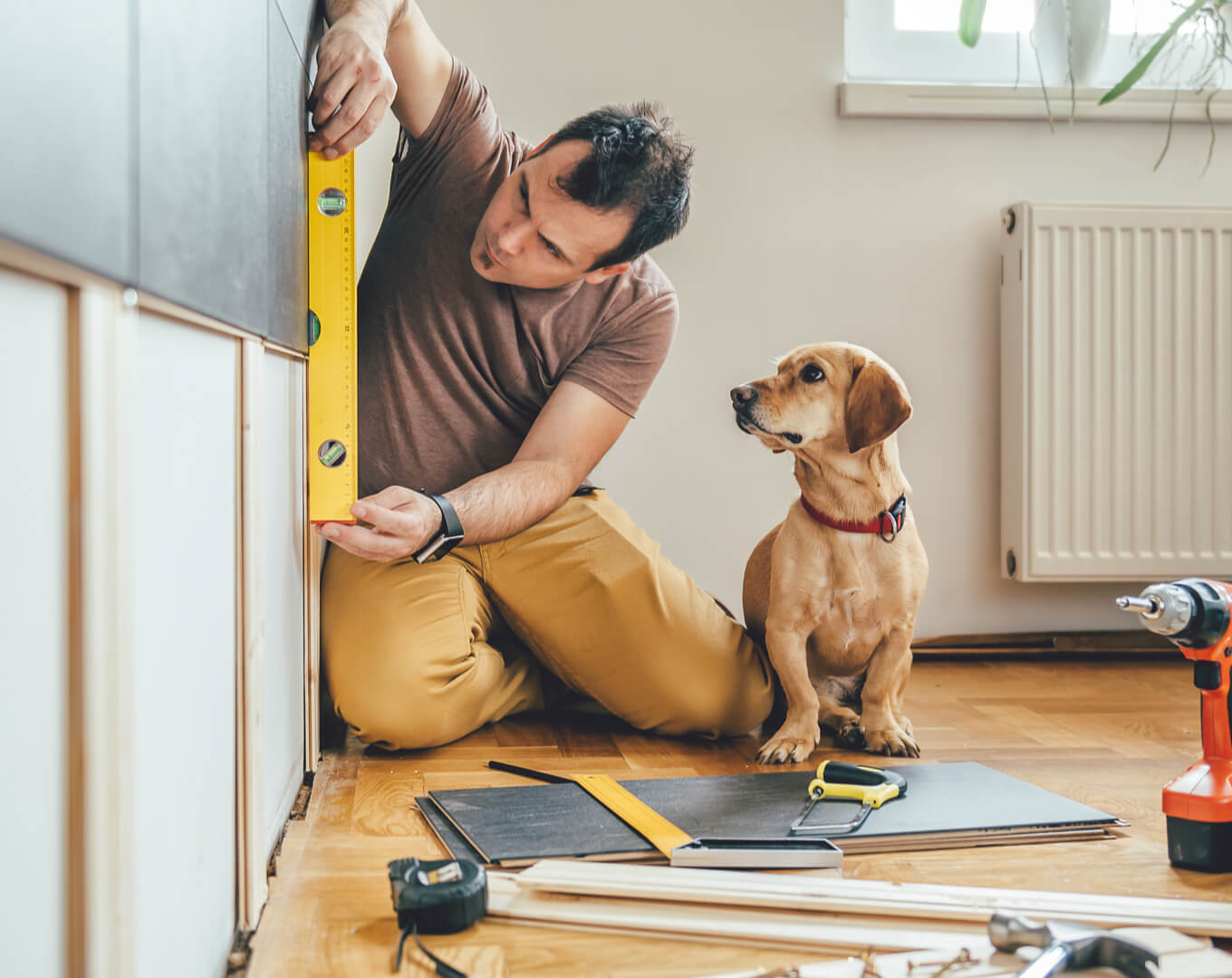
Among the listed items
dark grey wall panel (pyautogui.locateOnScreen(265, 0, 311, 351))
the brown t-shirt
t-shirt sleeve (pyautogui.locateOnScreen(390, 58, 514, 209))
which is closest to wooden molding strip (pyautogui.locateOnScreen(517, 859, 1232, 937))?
dark grey wall panel (pyautogui.locateOnScreen(265, 0, 311, 351))

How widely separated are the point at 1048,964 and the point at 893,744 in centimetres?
79

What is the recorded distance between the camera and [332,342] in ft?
4.49

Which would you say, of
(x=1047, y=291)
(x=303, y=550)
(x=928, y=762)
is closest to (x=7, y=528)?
(x=303, y=550)

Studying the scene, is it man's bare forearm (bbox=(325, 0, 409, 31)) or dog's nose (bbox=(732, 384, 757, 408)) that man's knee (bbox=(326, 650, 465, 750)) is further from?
man's bare forearm (bbox=(325, 0, 409, 31))

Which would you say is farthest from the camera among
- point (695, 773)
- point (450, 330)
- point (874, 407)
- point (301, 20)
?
point (450, 330)

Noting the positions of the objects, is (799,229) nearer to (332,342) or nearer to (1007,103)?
(1007,103)

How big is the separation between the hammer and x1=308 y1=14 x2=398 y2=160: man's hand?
1.07 m

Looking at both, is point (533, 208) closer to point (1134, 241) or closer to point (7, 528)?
point (7, 528)

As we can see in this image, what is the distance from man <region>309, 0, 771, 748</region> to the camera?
151cm

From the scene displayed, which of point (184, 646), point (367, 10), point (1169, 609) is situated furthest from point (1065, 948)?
point (367, 10)

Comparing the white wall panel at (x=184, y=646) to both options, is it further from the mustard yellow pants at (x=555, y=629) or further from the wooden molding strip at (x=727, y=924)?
the mustard yellow pants at (x=555, y=629)

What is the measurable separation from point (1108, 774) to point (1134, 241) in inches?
53.4

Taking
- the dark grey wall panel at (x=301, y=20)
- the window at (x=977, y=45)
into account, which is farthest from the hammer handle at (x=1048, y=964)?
the window at (x=977, y=45)

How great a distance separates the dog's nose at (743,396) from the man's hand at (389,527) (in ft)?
1.62
